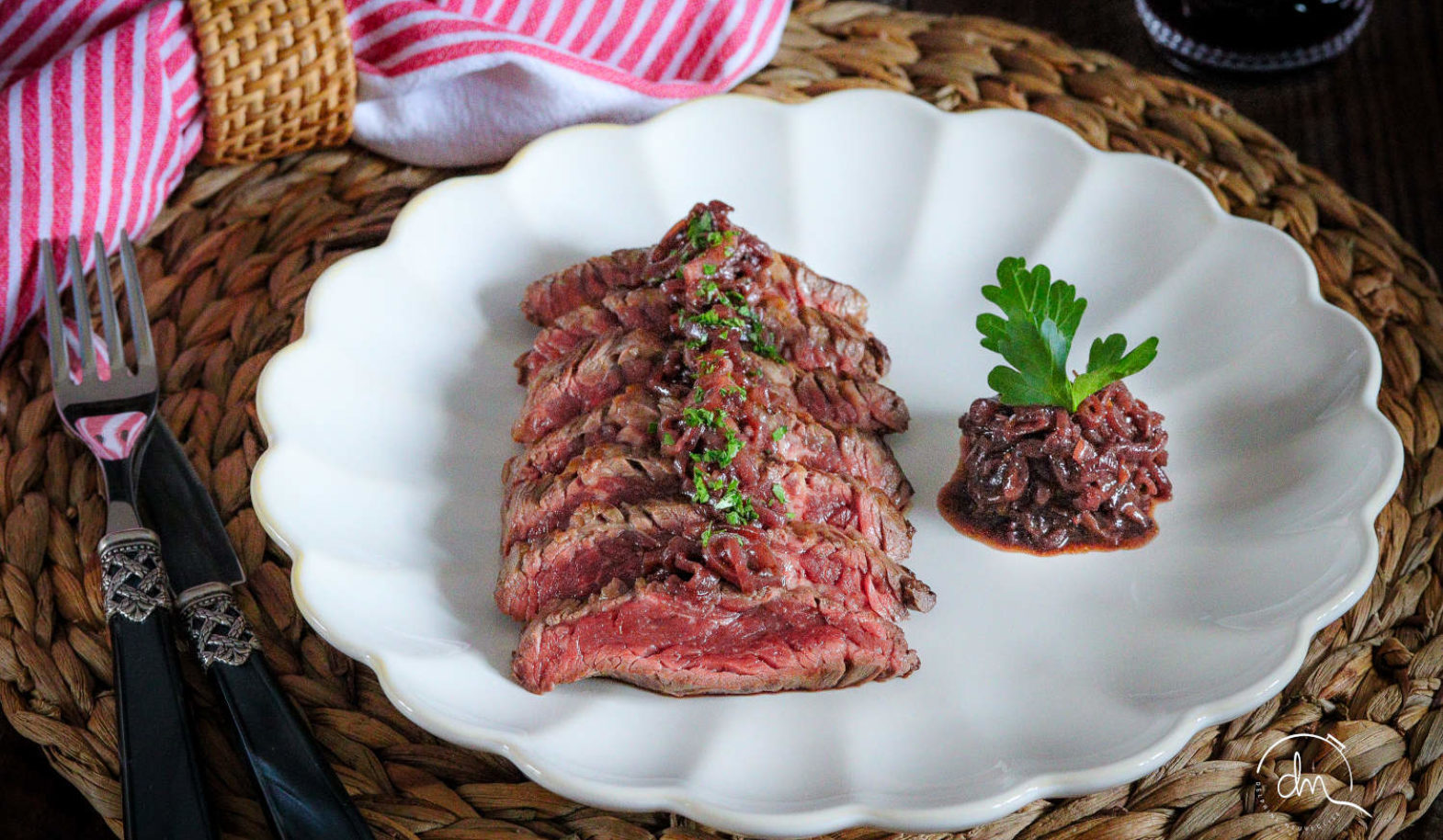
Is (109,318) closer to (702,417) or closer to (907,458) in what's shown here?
(702,417)

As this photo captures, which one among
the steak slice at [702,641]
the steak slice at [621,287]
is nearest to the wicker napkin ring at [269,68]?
the steak slice at [621,287]

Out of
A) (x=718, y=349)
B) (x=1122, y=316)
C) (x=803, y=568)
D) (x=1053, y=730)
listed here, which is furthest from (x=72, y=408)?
(x=1122, y=316)

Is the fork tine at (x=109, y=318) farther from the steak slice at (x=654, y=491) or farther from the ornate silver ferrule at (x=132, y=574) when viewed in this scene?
the steak slice at (x=654, y=491)

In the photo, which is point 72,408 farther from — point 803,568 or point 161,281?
point 803,568

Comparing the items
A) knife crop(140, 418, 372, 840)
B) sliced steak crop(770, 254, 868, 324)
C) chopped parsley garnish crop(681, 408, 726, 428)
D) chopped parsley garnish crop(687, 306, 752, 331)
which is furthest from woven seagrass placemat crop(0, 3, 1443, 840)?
chopped parsley garnish crop(687, 306, 752, 331)

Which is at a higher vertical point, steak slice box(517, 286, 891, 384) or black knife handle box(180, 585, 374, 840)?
steak slice box(517, 286, 891, 384)

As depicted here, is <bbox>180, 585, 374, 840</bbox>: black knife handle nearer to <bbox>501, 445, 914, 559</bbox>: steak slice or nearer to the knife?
the knife
